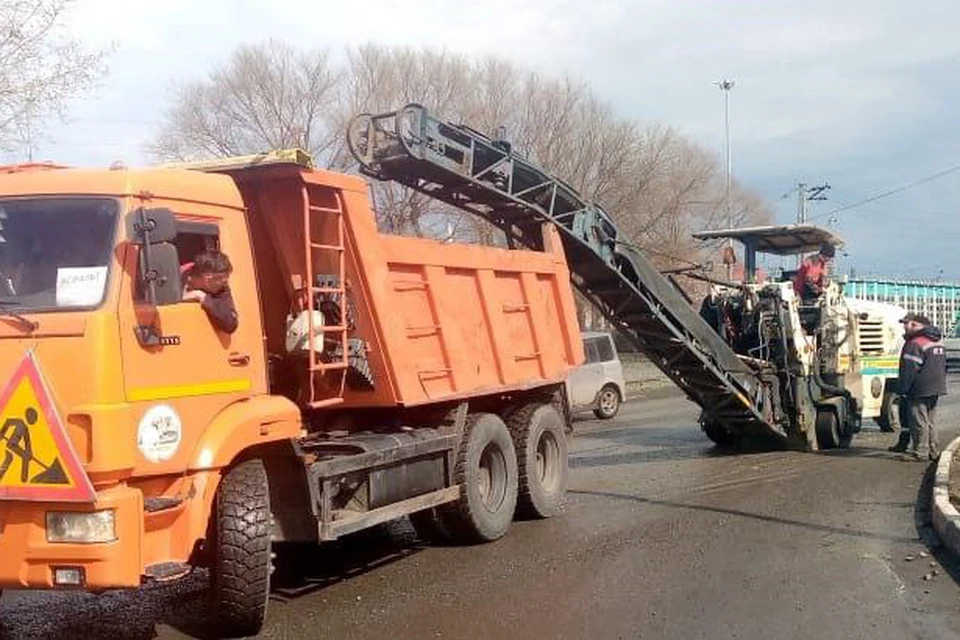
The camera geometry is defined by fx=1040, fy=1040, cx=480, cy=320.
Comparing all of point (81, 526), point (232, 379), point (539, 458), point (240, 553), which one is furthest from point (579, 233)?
point (81, 526)

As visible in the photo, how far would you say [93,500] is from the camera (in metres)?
4.98

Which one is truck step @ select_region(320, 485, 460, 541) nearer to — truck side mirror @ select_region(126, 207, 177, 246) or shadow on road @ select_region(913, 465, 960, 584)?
truck side mirror @ select_region(126, 207, 177, 246)

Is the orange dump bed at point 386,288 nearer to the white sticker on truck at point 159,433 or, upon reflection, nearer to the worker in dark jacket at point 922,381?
the white sticker on truck at point 159,433

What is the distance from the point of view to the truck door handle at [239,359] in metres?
6.04

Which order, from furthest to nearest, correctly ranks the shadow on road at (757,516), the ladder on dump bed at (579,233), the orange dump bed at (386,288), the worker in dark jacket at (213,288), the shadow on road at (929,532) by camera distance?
1. the ladder on dump bed at (579,233)
2. the shadow on road at (757,516)
3. the shadow on road at (929,532)
4. the orange dump bed at (386,288)
5. the worker in dark jacket at (213,288)

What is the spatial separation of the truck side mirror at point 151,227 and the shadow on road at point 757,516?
614cm

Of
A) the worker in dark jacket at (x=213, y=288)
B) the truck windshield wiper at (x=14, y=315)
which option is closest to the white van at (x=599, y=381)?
the worker in dark jacket at (x=213, y=288)

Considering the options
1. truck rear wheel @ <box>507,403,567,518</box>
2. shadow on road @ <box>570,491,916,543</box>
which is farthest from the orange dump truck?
shadow on road @ <box>570,491,916,543</box>

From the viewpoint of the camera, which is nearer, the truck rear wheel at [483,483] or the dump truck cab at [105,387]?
the dump truck cab at [105,387]

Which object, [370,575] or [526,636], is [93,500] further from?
[370,575]

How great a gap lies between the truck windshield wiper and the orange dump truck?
1cm

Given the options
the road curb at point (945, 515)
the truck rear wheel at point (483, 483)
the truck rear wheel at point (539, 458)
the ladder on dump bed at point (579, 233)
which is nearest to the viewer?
the road curb at point (945, 515)

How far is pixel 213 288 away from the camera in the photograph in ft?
19.5

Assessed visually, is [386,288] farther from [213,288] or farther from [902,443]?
[902,443]
